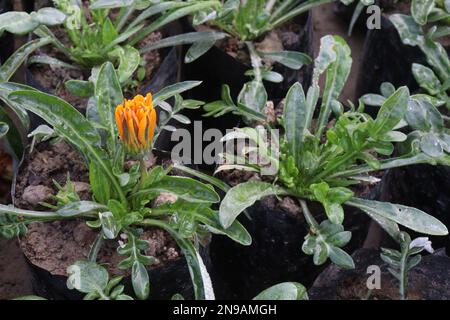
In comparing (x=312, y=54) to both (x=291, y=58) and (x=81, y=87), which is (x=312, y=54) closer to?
(x=291, y=58)

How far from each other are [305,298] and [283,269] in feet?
1.15

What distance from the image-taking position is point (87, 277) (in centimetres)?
105

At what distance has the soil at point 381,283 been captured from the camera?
3.97 feet

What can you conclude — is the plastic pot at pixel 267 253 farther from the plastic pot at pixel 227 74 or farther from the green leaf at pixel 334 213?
the plastic pot at pixel 227 74

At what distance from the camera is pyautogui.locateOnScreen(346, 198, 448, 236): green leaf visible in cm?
116

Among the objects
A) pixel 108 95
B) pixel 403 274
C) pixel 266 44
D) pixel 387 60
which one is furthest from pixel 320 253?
pixel 387 60

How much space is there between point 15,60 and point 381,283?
2.91 ft

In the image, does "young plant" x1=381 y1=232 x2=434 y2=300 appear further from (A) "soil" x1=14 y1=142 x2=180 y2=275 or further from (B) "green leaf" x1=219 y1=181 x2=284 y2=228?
(A) "soil" x1=14 y1=142 x2=180 y2=275

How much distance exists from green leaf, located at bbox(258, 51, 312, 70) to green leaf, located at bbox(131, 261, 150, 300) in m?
0.66

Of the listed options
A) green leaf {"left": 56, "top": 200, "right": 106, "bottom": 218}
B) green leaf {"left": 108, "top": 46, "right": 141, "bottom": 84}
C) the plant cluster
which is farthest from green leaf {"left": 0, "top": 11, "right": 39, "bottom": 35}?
green leaf {"left": 56, "top": 200, "right": 106, "bottom": 218}

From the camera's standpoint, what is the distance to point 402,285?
1152mm

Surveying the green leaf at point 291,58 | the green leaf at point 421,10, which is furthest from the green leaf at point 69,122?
the green leaf at point 421,10
